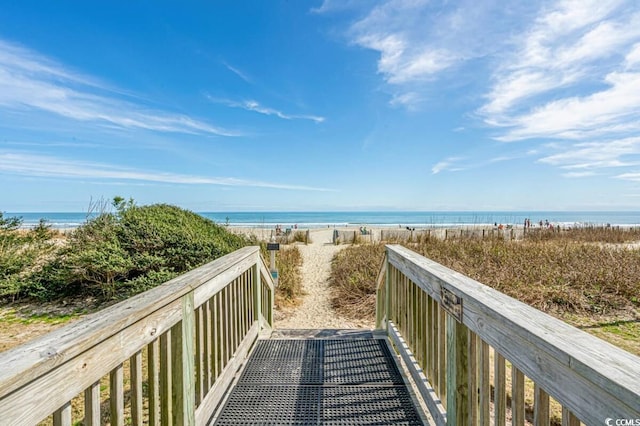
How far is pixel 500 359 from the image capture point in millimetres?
1276

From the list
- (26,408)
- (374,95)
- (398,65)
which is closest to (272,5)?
(398,65)

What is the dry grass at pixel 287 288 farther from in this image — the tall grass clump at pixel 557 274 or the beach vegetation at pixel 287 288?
the tall grass clump at pixel 557 274

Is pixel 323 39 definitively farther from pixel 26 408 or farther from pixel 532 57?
pixel 26 408

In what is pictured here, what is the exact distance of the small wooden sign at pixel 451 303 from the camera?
5.28ft

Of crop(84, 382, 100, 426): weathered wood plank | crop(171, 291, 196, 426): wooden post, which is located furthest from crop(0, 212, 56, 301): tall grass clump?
crop(84, 382, 100, 426): weathered wood plank

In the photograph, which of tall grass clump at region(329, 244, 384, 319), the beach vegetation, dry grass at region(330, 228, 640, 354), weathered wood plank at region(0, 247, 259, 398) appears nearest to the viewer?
weathered wood plank at region(0, 247, 259, 398)

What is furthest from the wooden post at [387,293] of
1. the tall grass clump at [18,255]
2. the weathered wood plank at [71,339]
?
the tall grass clump at [18,255]

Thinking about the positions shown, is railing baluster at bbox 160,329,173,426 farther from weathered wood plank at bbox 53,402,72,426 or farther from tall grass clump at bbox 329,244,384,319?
tall grass clump at bbox 329,244,384,319

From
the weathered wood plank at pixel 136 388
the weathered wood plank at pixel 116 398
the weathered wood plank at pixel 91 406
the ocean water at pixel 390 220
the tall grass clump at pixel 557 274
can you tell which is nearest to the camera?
the weathered wood plank at pixel 91 406

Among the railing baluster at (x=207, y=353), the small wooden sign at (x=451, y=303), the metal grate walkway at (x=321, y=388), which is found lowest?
the metal grate walkway at (x=321, y=388)

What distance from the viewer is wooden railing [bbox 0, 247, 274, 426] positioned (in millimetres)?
756

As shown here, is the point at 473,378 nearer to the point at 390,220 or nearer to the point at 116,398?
the point at 116,398

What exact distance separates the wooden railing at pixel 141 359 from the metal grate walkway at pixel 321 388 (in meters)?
0.21

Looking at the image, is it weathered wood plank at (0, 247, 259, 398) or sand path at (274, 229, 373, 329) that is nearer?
weathered wood plank at (0, 247, 259, 398)
